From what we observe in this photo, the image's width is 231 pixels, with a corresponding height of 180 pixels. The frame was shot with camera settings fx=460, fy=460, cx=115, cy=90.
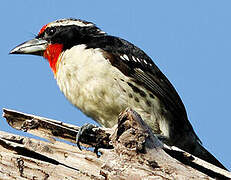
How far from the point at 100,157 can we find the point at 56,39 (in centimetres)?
266

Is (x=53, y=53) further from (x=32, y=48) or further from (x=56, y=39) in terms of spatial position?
(x=32, y=48)

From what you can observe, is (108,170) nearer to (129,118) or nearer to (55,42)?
(129,118)

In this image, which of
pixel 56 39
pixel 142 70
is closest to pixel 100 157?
pixel 142 70

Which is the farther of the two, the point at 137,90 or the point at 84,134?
the point at 137,90

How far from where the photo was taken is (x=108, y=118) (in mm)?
6055

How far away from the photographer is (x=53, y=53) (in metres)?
6.52

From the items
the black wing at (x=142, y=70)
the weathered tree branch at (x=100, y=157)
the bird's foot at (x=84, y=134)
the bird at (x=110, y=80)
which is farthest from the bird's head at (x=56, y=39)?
the bird's foot at (x=84, y=134)

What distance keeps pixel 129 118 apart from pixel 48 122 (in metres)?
1.52

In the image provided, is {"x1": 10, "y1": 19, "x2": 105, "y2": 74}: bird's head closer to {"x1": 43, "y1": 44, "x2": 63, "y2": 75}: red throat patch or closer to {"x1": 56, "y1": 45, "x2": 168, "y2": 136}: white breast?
{"x1": 43, "y1": 44, "x2": 63, "y2": 75}: red throat patch

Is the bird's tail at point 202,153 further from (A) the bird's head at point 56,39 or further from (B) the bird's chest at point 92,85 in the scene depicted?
(A) the bird's head at point 56,39

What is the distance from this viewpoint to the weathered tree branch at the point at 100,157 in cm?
385

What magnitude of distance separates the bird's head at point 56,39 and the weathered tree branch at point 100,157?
146 cm

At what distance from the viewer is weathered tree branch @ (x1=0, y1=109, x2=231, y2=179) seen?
12.6 feet

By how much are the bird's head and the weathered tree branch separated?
4.78 ft
